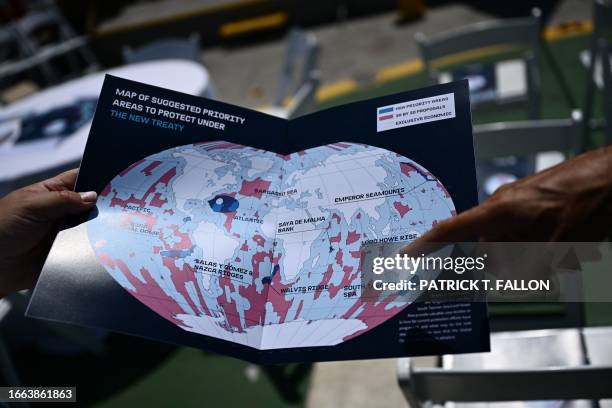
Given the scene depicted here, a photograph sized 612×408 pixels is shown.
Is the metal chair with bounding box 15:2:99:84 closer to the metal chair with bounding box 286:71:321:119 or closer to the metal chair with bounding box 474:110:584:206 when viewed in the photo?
the metal chair with bounding box 286:71:321:119

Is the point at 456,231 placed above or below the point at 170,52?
below

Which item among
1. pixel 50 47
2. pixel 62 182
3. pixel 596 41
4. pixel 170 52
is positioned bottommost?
pixel 62 182

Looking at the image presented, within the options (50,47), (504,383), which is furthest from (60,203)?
(50,47)

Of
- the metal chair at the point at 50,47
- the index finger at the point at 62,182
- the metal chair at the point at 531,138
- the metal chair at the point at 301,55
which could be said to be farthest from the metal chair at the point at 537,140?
the metal chair at the point at 50,47

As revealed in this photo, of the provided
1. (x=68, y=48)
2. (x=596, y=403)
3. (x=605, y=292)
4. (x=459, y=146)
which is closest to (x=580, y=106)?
(x=605, y=292)

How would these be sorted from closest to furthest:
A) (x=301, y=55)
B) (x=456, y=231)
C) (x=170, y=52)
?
(x=456, y=231), (x=301, y=55), (x=170, y=52)

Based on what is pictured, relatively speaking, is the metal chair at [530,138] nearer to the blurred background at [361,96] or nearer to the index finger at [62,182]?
the blurred background at [361,96]

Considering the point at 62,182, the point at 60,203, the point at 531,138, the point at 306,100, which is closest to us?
the point at 60,203
